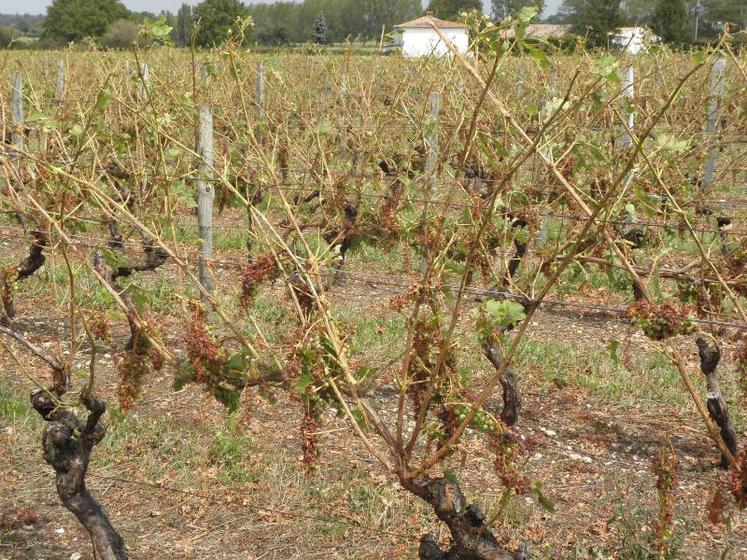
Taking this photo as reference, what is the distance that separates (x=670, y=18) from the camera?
34.9m

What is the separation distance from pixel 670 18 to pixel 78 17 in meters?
32.9

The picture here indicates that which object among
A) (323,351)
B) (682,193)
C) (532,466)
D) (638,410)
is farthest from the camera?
(682,193)

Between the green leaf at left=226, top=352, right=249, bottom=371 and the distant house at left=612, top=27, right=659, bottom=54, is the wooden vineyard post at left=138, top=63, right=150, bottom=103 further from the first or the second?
the distant house at left=612, top=27, right=659, bottom=54

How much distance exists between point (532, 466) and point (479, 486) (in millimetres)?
342

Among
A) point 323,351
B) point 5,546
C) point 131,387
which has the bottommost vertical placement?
point 5,546

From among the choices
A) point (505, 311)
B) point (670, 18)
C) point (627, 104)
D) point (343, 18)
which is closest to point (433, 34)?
point (627, 104)

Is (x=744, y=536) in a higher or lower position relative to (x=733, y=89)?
lower

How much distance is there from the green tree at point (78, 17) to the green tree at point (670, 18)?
96.1 ft

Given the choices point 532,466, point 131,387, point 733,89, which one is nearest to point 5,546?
point 131,387

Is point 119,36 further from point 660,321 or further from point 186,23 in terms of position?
point 660,321

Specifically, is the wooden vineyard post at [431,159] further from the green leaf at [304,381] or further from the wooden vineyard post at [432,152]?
the green leaf at [304,381]

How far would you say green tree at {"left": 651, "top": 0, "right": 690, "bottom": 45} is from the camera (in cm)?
3219

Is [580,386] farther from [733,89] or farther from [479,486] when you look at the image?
[733,89]

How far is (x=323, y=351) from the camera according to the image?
2598 millimetres
